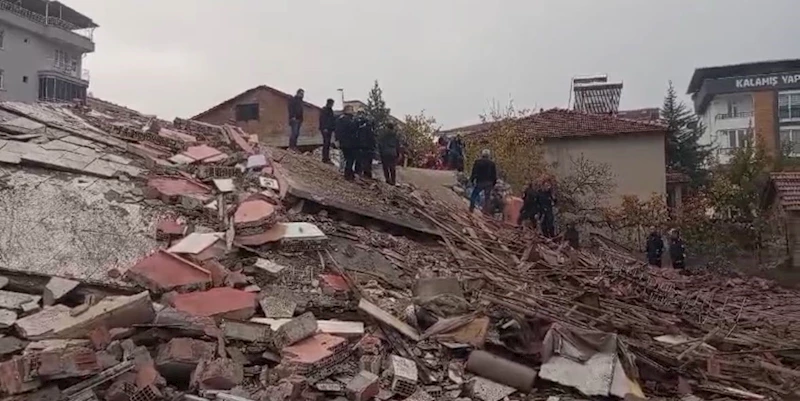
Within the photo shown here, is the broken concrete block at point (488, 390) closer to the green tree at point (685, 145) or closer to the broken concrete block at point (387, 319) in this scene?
the broken concrete block at point (387, 319)

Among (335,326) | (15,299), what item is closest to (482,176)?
(335,326)

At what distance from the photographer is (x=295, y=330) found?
19.8 ft

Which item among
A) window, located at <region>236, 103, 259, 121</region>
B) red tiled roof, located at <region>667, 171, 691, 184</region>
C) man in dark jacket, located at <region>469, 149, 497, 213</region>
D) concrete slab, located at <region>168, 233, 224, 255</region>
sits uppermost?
window, located at <region>236, 103, 259, 121</region>

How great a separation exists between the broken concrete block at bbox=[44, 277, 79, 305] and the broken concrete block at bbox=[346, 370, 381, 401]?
2907 mm

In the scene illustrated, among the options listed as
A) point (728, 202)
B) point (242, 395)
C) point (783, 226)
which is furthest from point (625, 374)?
point (728, 202)

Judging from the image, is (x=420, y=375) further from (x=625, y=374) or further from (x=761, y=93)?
(x=761, y=93)

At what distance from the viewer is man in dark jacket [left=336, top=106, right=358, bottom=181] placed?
11.6 meters

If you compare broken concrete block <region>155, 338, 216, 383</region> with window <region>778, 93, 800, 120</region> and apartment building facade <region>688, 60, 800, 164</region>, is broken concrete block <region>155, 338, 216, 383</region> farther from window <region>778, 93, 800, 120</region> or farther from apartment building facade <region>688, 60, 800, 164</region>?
window <region>778, 93, 800, 120</region>

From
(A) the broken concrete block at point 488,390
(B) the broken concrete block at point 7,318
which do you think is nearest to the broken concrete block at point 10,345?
(B) the broken concrete block at point 7,318

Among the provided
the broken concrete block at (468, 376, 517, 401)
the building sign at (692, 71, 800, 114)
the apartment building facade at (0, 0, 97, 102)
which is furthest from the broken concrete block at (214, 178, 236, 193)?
the building sign at (692, 71, 800, 114)

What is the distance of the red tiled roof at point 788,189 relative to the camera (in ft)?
64.6

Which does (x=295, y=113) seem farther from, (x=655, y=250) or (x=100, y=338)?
(x=100, y=338)

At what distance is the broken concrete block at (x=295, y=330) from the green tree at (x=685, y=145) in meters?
26.7

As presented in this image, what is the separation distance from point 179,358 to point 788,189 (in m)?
20.1
